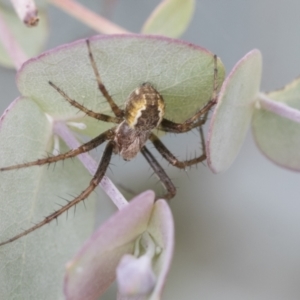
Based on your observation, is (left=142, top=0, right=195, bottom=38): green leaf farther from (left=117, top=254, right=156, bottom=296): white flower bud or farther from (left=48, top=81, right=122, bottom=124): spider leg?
(left=117, top=254, right=156, bottom=296): white flower bud

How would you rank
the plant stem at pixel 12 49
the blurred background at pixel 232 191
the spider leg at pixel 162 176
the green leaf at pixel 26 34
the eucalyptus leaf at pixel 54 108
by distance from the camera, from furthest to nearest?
the blurred background at pixel 232 191 → the green leaf at pixel 26 34 → the spider leg at pixel 162 176 → the plant stem at pixel 12 49 → the eucalyptus leaf at pixel 54 108

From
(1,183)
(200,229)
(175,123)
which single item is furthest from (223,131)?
(200,229)

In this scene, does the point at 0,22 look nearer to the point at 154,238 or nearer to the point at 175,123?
the point at 175,123

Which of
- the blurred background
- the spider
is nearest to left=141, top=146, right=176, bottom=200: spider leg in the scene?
the spider

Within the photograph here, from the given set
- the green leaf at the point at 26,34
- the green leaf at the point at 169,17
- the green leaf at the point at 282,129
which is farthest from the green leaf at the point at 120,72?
the green leaf at the point at 26,34

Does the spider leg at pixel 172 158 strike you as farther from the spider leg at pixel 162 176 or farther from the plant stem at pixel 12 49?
the plant stem at pixel 12 49
